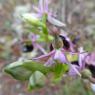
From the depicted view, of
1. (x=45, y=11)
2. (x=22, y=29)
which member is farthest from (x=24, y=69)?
(x=22, y=29)

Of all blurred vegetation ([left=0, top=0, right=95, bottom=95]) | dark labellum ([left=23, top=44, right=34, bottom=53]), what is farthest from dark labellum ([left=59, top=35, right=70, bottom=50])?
blurred vegetation ([left=0, top=0, right=95, bottom=95])

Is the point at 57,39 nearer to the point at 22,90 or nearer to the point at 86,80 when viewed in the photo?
the point at 86,80

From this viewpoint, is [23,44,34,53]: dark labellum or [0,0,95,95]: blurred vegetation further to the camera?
[0,0,95,95]: blurred vegetation

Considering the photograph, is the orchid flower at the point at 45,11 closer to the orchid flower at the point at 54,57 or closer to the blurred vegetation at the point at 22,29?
the orchid flower at the point at 54,57

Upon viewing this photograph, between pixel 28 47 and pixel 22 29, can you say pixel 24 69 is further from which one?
pixel 22 29

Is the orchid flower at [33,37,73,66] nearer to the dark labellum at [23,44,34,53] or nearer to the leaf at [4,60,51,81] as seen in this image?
the leaf at [4,60,51,81]

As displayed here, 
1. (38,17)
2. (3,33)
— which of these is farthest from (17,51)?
(38,17)

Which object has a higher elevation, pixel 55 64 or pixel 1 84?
pixel 55 64
